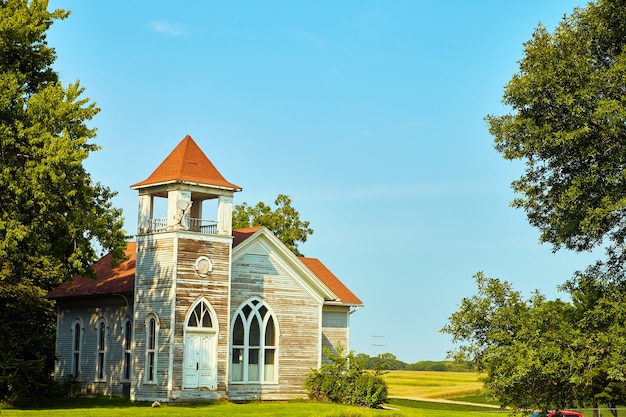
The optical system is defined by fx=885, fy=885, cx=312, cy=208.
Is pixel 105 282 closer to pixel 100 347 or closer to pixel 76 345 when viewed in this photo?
pixel 100 347

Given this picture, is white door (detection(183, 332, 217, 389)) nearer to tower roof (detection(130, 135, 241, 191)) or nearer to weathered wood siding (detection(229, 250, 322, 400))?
weathered wood siding (detection(229, 250, 322, 400))

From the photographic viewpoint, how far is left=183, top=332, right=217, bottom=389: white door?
37.3 m

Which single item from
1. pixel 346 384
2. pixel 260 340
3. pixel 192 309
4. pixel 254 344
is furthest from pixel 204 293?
pixel 346 384

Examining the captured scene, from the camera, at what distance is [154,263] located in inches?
1506

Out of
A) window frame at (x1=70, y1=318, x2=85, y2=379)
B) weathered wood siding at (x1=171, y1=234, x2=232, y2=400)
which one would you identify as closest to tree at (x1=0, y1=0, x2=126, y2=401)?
weathered wood siding at (x1=171, y1=234, x2=232, y2=400)

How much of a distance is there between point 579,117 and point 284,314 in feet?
73.3

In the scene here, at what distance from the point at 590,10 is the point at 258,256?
21615mm

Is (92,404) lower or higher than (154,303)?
lower

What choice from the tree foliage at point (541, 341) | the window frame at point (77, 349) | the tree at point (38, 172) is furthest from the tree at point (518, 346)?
the window frame at point (77, 349)

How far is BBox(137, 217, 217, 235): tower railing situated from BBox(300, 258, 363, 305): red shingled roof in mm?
10048

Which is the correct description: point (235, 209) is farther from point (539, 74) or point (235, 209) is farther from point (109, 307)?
point (539, 74)

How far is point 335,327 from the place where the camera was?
46.7 m

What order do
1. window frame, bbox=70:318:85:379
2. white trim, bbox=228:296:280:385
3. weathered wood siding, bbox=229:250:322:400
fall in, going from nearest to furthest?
white trim, bbox=228:296:280:385, weathered wood siding, bbox=229:250:322:400, window frame, bbox=70:318:85:379

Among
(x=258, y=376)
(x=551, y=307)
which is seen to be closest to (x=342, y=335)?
(x=258, y=376)
